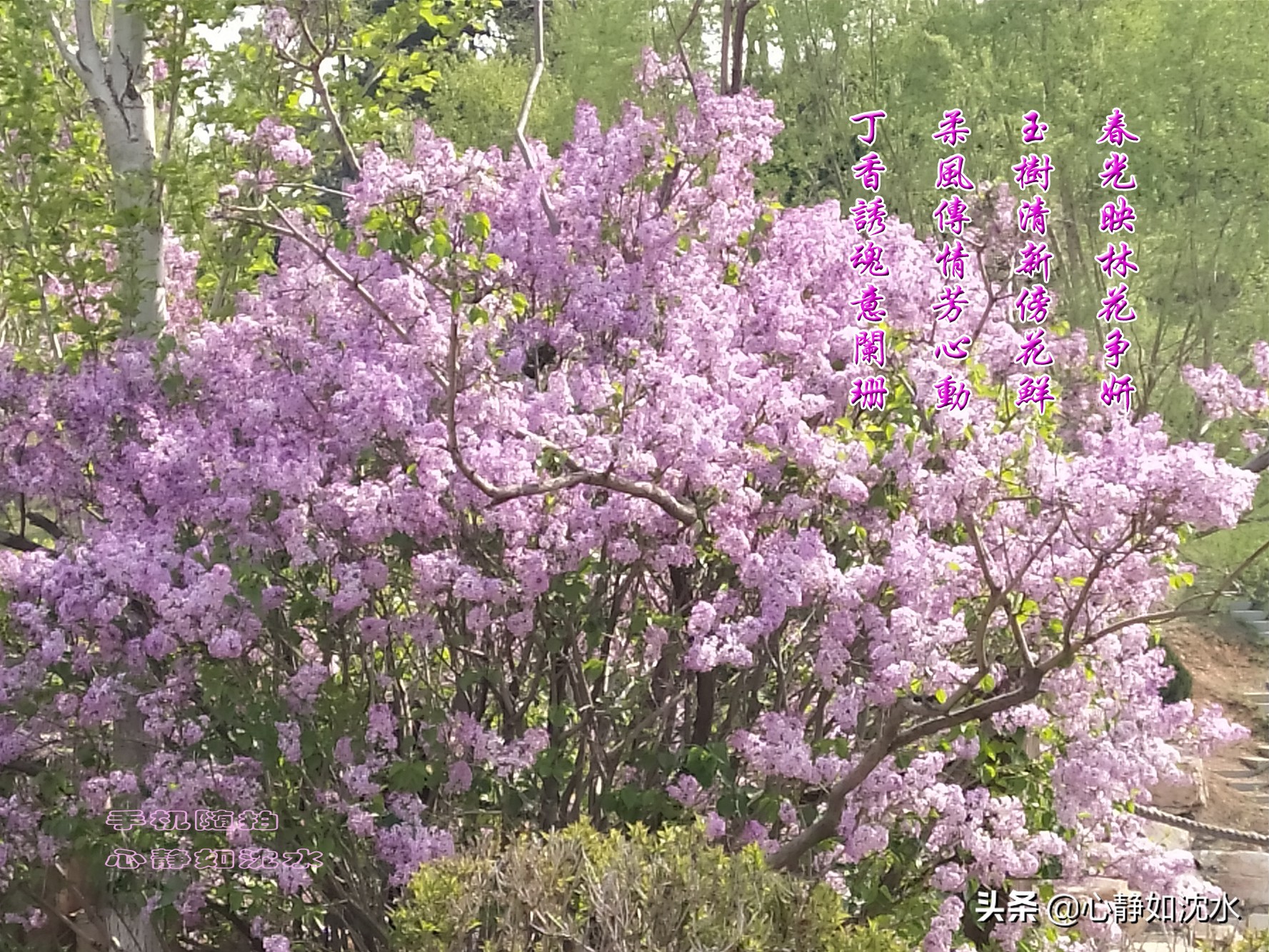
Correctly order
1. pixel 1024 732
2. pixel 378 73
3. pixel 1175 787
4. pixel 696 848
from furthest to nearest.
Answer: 1. pixel 1175 787
2. pixel 378 73
3. pixel 1024 732
4. pixel 696 848

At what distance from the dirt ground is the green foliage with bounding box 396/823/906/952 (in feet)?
26.7

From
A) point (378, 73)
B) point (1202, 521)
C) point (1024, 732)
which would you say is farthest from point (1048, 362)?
point (378, 73)

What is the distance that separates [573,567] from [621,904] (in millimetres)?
1305

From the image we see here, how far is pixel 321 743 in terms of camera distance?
386 cm

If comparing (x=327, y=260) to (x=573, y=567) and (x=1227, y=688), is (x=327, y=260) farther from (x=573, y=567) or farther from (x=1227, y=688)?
(x=1227, y=688)

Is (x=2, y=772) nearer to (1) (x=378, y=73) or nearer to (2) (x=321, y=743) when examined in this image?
(2) (x=321, y=743)

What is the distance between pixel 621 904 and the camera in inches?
103

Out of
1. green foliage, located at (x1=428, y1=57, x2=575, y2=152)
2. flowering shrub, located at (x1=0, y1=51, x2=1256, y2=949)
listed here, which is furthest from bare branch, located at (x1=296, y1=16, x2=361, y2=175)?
green foliage, located at (x1=428, y1=57, x2=575, y2=152)

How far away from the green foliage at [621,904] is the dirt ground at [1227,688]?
8133 millimetres

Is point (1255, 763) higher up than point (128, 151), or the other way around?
point (128, 151)

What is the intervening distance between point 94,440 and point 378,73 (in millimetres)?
1813

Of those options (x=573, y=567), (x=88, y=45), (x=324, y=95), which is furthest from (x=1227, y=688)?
(x=88, y=45)

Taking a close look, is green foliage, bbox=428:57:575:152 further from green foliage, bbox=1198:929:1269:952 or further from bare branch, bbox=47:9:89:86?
green foliage, bbox=1198:929:1269:952

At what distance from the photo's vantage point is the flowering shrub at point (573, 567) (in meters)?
3.70
